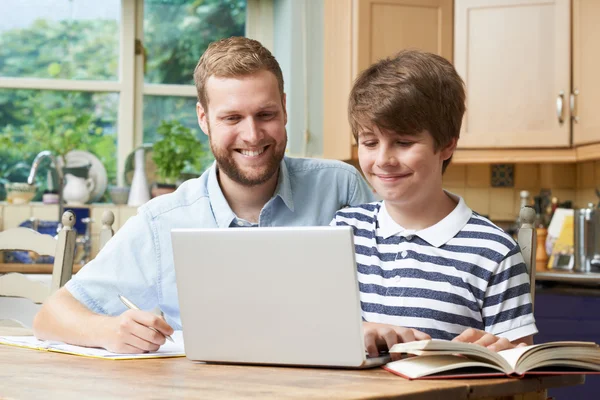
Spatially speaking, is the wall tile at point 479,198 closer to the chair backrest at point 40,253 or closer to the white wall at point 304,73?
the white wall at point 304,73

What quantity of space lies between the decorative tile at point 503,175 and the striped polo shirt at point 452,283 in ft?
8.95

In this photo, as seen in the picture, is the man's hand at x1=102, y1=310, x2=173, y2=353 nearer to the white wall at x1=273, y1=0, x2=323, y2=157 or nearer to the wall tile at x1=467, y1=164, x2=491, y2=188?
the white wall at x1=273, y1=0, x2=323, y2=157

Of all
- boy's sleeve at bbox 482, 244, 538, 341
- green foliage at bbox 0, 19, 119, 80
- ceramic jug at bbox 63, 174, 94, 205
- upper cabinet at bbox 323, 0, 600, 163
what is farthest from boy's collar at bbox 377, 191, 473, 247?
green foliage at bbox 0, 19, 119, 80

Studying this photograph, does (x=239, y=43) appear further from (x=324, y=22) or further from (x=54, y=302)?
(x=324, y=22)

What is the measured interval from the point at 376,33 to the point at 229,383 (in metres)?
2.83

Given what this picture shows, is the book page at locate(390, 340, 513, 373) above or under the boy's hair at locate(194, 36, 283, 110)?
under

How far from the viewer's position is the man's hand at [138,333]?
1361mm

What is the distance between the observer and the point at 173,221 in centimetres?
177

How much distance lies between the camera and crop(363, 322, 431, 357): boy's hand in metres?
1.26

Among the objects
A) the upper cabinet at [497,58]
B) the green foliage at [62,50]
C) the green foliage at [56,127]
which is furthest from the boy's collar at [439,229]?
the green foliage at [62,50]

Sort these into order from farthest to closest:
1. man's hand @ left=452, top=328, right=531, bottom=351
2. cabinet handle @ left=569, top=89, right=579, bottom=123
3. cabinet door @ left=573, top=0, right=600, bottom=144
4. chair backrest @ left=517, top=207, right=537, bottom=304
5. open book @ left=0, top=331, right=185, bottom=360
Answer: cabinet handle @ left=569, top=89, right=579, bottom=123 < cabinet door @ left=573, top=0, right=600, bottom=144 < chair backrest @ left=517, top=207, right=537, bottom=304 < open book @ left=0, top=331, right=185, bottom=360 < man's hand @ left=452, top=328, right=531, bottom=351

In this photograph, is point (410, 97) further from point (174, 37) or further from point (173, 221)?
point (174, 37)

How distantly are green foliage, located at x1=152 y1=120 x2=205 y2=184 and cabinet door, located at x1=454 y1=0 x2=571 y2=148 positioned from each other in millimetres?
1362

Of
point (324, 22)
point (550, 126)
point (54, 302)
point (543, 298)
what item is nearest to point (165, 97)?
point (324, 22)
